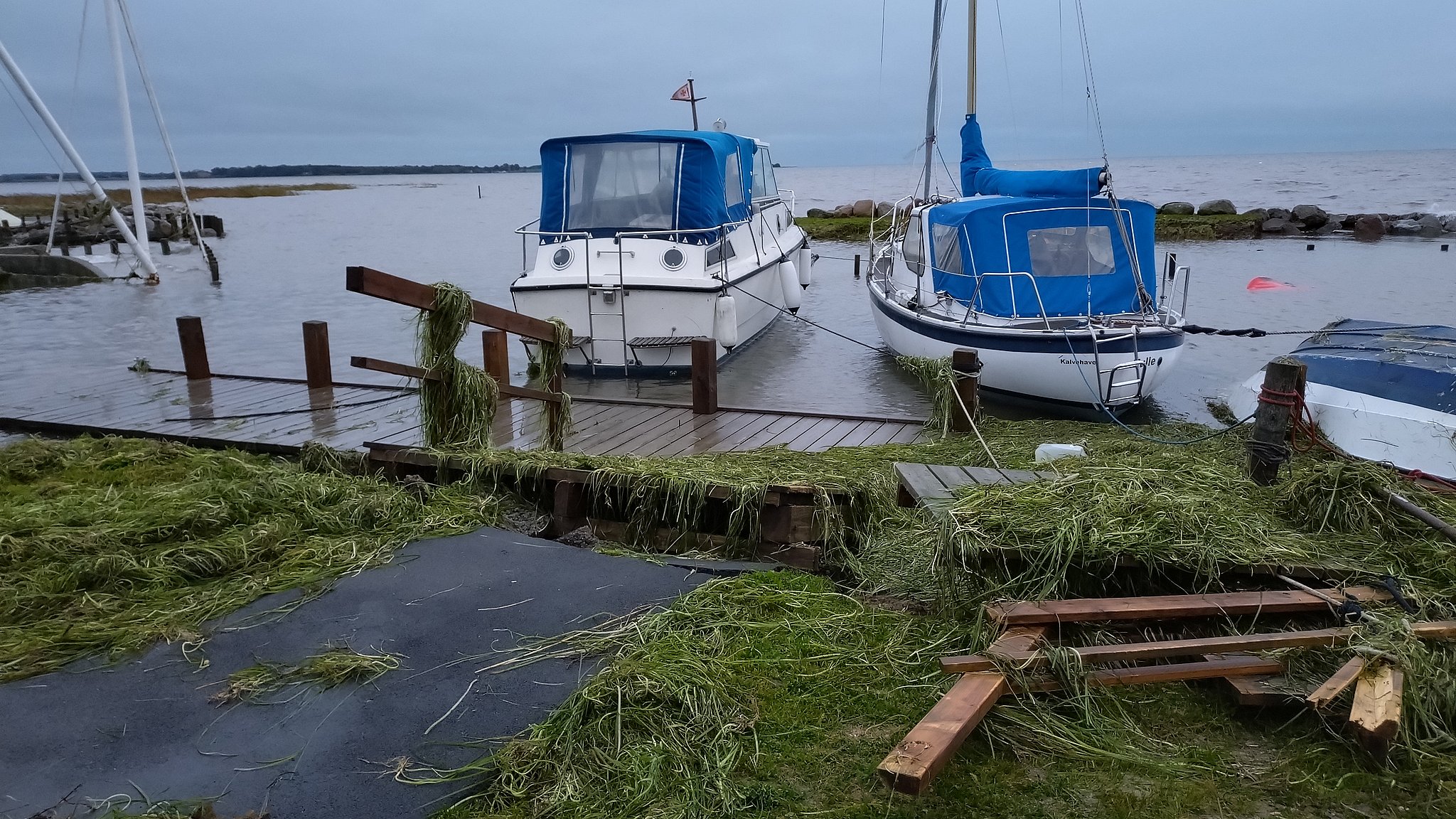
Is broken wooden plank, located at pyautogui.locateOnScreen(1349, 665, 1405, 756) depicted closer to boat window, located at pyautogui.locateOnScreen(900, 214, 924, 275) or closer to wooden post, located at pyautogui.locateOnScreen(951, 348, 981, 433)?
wooden post, located at pyautogui.locateOnScreen(951, 348, 981, 433)

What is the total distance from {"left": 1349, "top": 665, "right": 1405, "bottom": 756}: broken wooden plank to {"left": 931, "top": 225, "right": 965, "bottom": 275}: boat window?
937 centimetres

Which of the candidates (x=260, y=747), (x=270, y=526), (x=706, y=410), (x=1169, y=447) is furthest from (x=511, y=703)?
(x=1169, y=447)

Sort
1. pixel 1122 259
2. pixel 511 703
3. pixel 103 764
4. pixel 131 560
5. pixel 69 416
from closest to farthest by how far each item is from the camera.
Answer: pixel 103 764 → pixel 511 703 → pixel 131 560 → pixel 69 416 → pixel 1122 259

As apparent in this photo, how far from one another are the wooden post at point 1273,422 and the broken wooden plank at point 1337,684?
2.85 metres

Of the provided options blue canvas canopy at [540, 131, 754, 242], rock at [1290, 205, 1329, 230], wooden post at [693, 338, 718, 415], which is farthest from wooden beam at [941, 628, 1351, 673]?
rock at [1290, 205, 1329, 230]

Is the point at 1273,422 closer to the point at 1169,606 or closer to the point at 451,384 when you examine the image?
the point at 1169,606

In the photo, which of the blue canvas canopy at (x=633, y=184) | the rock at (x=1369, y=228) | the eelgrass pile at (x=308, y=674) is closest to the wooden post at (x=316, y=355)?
the blue canvas canopy at (x=633, y=184)

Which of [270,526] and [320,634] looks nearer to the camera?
[320,634]

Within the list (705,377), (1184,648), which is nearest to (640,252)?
(705,377)

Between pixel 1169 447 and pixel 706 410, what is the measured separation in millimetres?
4280

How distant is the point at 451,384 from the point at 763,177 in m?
12.6

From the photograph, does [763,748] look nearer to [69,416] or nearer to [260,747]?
[260,747]

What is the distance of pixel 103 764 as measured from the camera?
3.29 m

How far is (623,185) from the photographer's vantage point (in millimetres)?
14078
